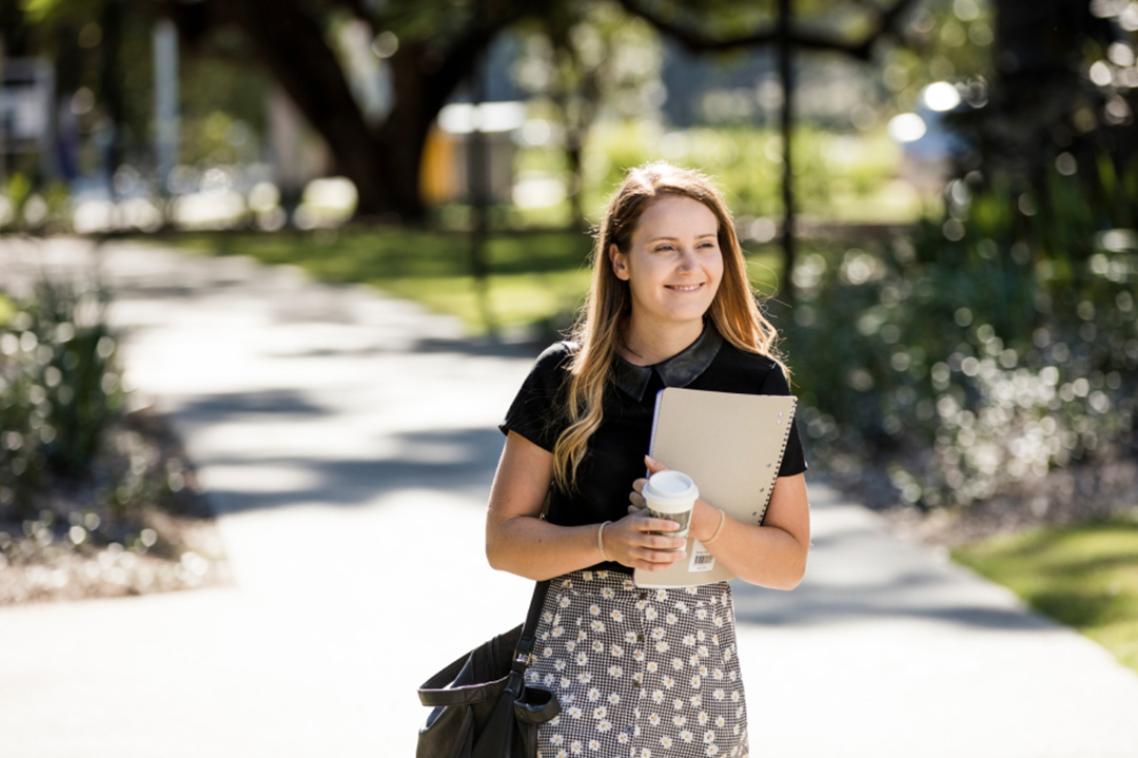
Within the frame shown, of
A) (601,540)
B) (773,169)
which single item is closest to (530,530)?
(601,540)

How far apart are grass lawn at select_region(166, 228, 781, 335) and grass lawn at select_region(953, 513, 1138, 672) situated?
5.67 m

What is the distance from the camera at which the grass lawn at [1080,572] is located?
227 inches

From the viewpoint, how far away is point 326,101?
88.4 ft

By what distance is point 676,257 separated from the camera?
304cm

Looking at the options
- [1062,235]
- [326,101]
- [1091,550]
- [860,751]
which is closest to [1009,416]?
[1091,550]

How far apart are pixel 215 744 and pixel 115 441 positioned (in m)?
4.36

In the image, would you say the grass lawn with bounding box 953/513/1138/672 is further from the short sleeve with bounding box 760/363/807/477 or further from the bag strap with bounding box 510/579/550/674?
the bag strap with bounding box 510/579/550/674

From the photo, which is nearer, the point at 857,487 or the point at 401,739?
the point at 401,739

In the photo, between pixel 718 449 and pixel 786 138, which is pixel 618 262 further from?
pixel 786 138

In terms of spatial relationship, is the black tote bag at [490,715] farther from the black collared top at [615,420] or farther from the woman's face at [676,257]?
the woman's face at [676,257]

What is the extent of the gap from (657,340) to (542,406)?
Result: 23cm

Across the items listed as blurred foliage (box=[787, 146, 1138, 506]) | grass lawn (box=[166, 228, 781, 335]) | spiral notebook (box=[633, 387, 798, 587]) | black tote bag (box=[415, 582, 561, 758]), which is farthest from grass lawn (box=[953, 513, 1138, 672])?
grass lawn (box=[166, 228, 781, 335])

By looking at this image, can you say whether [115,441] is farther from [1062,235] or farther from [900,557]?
[1062,235]

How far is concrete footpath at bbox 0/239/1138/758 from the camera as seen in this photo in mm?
4777
